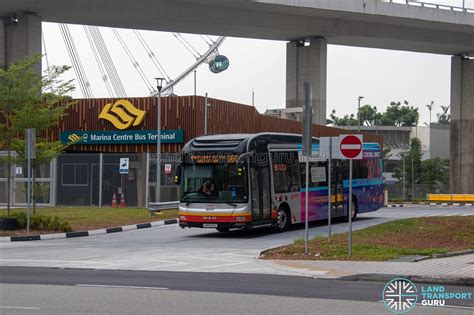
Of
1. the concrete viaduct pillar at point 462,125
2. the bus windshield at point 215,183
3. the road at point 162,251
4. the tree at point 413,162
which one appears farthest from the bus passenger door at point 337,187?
the tree at point 413,162

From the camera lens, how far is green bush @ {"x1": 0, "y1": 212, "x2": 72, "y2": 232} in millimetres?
24938

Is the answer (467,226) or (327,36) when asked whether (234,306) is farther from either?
(327,36)

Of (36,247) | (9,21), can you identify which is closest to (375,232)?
(36,247)

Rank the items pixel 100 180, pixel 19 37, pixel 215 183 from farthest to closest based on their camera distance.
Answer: pixel 19 37
pixel 100 180
pixel 215 183

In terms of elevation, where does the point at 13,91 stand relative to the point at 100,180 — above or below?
above

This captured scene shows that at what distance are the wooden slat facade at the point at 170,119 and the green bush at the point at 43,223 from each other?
43.0 feet

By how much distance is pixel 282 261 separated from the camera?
54.6ft

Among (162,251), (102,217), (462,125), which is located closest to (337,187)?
(102,217)

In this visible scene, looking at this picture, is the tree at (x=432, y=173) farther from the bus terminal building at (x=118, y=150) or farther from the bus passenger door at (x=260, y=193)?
the bus passenger door at (x=260, y=193)

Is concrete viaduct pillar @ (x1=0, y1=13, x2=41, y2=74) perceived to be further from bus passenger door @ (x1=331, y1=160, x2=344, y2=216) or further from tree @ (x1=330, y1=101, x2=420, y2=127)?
tree @ (x1=330, y1=101, x2=420, y2=127)

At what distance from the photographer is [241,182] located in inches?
895

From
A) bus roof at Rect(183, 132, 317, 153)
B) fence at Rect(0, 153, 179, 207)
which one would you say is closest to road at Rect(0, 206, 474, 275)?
bus roof at Rect(183, 132, 317, 153)

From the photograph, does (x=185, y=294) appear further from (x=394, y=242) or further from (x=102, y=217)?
(x=102, y=217)

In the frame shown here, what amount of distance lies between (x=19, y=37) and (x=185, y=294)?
3939 cm
